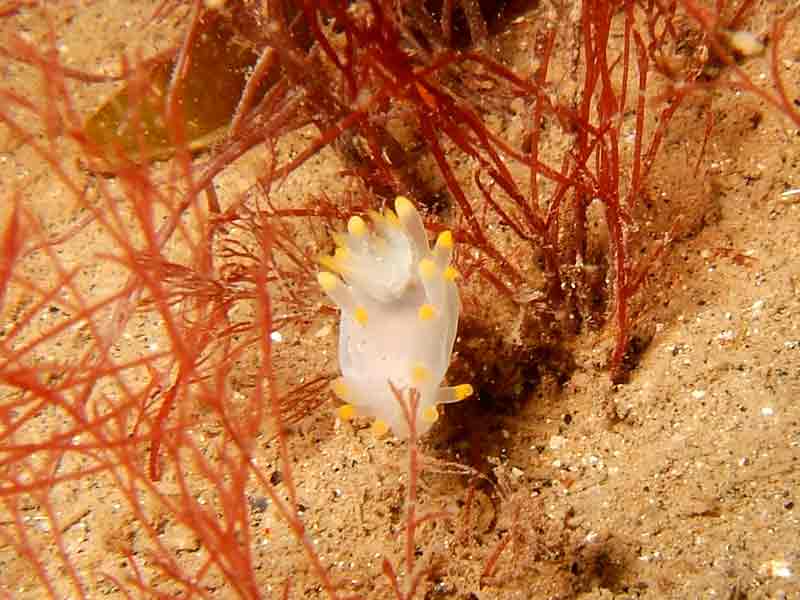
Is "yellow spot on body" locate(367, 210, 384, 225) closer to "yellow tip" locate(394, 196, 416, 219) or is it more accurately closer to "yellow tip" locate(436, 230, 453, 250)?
"yellow tip" locate(394, 196, 416, 219)

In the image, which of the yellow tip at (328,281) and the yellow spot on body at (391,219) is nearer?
the yellow tip at (328,281)

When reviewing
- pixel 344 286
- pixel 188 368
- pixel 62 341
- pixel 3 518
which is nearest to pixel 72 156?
pixel 62 341

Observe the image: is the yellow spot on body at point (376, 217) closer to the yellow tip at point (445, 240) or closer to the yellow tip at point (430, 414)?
the yellow tip at point (445, 240)

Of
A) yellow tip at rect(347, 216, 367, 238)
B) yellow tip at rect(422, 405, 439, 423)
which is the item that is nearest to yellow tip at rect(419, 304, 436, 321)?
yellow tip at rect(422, 405, 439, 423)

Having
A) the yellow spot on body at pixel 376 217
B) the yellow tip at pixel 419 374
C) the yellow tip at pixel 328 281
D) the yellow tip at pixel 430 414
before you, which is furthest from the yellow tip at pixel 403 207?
the yellow tip at pixel 430 414

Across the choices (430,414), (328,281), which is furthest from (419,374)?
(328,281)

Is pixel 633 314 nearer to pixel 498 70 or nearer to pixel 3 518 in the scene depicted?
pixel 498 70

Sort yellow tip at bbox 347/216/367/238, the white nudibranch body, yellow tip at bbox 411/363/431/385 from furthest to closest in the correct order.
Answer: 1. yellow tip at bbox 347/216/367/238
2. the white nudibranch body
3. yellow tip at bbox 411/363/431/385

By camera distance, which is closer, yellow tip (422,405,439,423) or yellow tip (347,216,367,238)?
yellow tip (422,405,439,423)
